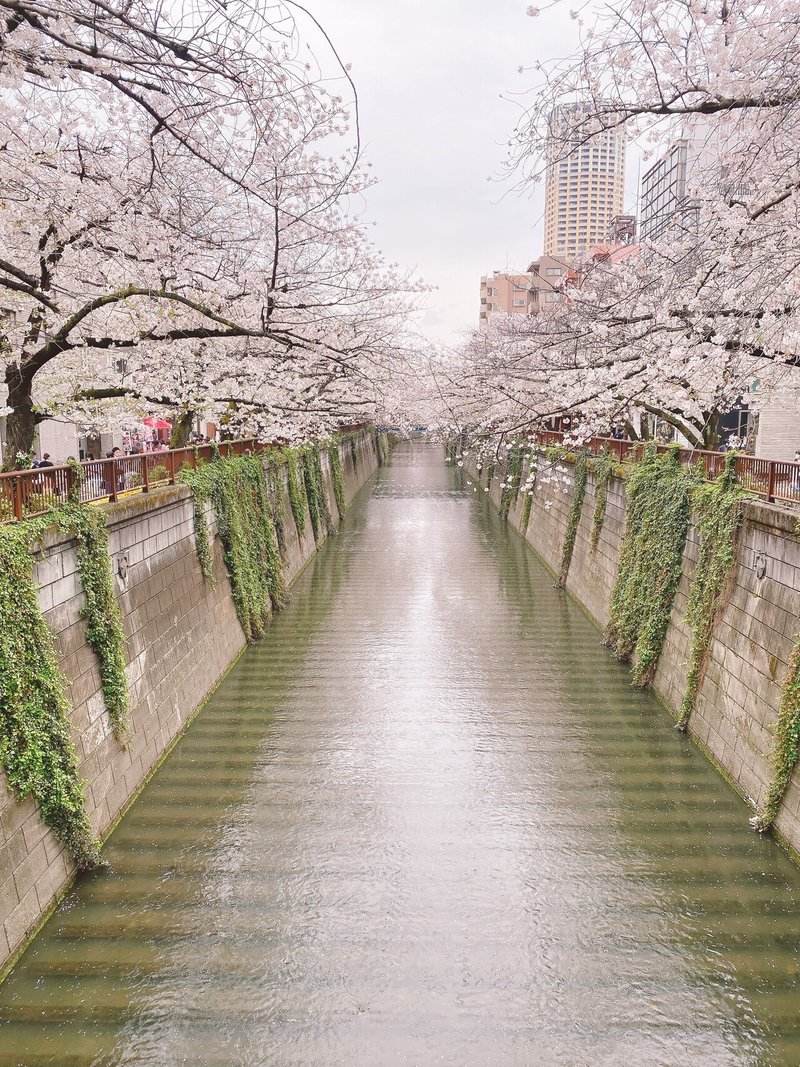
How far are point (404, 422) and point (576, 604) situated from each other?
161ft

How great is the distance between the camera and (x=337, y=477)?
41594 millimetres

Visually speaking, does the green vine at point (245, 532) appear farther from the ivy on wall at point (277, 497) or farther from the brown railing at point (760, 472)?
the brown railing at point (760, 472)

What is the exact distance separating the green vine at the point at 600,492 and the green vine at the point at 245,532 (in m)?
9.60

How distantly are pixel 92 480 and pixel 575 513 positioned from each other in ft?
57.6

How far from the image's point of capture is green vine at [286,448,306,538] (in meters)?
27.5

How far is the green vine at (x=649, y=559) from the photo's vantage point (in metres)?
15.0

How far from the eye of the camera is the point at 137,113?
30.7 ft

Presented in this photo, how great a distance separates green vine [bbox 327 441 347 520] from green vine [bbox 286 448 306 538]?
37.1 feet

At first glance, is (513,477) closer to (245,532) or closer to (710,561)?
(245,532)

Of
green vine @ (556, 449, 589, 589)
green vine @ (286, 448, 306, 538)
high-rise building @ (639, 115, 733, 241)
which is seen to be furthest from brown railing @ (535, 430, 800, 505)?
green vine @ (286, 448, 306, 538)

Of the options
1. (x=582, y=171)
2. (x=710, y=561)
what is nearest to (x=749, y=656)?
(x=710, y=561)

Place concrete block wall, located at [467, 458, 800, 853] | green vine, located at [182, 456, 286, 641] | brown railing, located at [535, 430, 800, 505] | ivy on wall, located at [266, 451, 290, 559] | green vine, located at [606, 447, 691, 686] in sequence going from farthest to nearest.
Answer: ivy on wall, located at [266, 451, 290, 559]
green vine, located at [182, 456, 286, 641]
green vine, located at [606, 447, 691, 686]
brown railing, located at [535, 430, 800, 505]
concrete block wall, located at [467, 458, 800, 853]

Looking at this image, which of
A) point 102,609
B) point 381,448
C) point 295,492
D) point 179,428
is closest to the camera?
point 102,609

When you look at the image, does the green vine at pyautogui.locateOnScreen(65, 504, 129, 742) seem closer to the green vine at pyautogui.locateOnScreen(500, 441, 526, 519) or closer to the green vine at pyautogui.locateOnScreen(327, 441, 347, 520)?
the green vine at pyautogui.locateOnScreen(500, 441, 526, 519)
